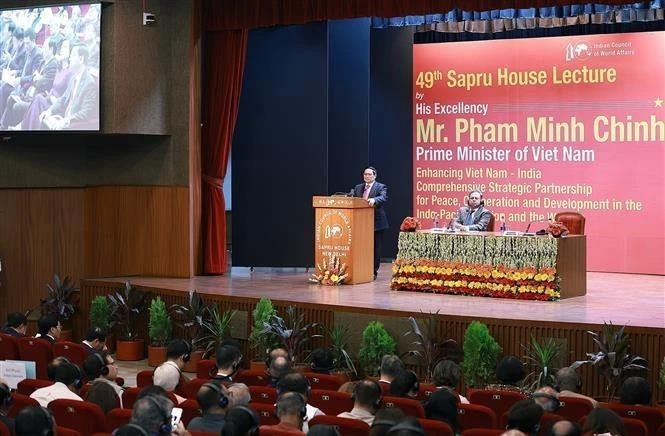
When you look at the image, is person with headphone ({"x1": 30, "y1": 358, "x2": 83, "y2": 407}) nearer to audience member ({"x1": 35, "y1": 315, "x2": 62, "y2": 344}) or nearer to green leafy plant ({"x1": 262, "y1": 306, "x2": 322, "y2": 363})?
audience member ({"x1": 35, "y1": 315, "x2": 62, "y2": 344})

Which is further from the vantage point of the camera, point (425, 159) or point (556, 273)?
point (425, 159)

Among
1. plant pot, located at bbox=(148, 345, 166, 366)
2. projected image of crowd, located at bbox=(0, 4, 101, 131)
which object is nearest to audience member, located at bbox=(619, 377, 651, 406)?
plant pot, located at bbox=(148, 345, 166, 366)

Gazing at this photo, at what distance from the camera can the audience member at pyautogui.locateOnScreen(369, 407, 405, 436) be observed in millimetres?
4523

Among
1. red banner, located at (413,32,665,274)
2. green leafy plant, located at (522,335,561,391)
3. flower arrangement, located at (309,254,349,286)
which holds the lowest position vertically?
green leafy plant, located at (522,335,561,391)

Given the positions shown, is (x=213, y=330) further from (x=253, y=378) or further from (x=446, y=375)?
(x=446, y=375)

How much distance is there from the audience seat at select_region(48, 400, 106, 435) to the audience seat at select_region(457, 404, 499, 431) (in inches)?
72.7

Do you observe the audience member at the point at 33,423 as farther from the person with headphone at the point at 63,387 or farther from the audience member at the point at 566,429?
the audience member at the point at 566,429

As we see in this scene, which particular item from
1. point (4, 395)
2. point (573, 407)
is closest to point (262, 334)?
point (573, 407)

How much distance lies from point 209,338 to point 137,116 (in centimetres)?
289

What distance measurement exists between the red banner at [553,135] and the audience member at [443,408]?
28.2ft

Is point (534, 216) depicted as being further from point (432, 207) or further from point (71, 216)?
point (71, 216)

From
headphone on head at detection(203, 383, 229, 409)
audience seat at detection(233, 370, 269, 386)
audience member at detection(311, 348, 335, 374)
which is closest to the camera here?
headphone on head at detection(203, 383, 229, 409)

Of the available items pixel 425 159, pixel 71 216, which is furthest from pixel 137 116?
pixel 425 159

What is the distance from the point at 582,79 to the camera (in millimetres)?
13836
